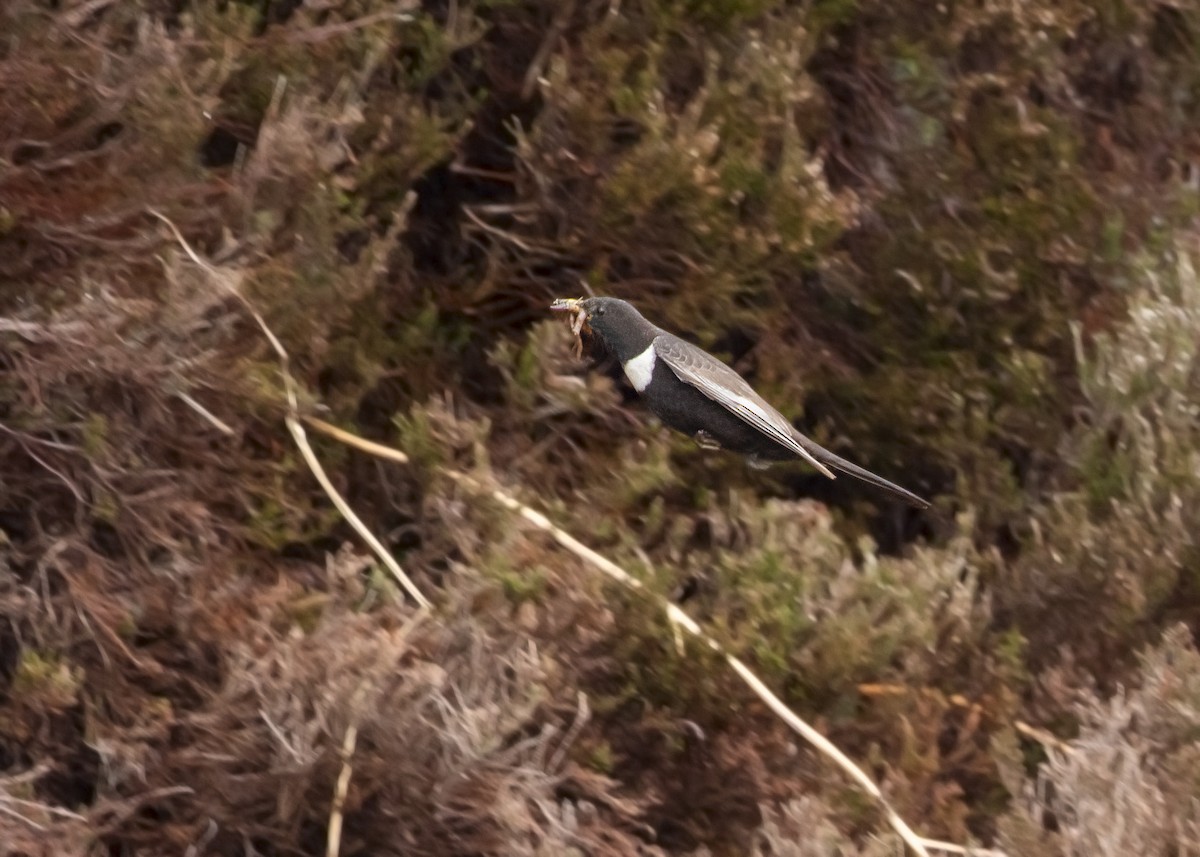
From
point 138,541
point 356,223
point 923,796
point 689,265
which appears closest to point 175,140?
point 356,223

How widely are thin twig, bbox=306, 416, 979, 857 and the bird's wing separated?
0.79m

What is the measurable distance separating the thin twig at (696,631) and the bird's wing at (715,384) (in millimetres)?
792

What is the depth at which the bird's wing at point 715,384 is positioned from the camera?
10.6 ft

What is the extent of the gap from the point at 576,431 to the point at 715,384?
1383 millimetres

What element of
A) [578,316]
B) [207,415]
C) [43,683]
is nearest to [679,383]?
[578,316]

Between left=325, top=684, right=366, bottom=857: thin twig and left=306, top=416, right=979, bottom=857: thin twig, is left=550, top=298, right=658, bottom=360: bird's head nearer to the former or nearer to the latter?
left=306, top=416, right=979, bottom=857: thin twig

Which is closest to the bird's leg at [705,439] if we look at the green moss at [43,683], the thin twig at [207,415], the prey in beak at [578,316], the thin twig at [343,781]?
the prey in beak at [578,316]

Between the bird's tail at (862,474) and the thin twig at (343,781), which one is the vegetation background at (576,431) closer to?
the thin twig at (343,781)

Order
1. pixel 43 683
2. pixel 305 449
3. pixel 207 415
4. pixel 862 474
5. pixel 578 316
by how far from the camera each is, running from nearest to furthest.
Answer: pixel 862 474, pixel 578 316, pixel 43 683, pixel 207 415, pixel 305 449

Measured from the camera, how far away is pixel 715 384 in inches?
128

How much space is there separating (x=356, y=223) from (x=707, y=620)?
1.34 m

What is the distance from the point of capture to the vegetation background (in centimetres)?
375

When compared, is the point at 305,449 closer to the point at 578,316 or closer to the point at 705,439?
the point at 578,316

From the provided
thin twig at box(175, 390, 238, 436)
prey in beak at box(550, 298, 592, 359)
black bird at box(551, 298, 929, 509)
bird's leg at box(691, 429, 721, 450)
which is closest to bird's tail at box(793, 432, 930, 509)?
black bird at box(551, 298, 929, 509)
